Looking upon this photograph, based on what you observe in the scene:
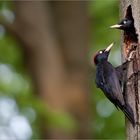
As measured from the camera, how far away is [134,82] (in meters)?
3.33

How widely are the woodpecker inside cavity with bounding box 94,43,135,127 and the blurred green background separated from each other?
3005 mm

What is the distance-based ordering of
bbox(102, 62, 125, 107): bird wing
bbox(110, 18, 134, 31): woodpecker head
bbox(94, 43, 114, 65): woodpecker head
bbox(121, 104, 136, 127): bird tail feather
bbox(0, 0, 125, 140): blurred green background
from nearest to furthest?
bbox(121, 104, 136, 127): bird tail feather → bbox(102, 62, 125, 107): bird wing → bbox(110, 18, 134, 31): woodpecker head → bbox(94, 43, 114, 65): woodpecker head → bbox(0, 0, 125, 140): blurred green background

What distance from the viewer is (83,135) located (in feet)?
25.3

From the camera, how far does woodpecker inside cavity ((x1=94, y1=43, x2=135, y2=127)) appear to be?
3.24m

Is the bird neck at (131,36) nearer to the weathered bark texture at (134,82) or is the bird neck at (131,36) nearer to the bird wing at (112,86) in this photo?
the weathered bark texture at (134,82)

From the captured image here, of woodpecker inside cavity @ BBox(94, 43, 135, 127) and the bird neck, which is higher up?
the bird neck

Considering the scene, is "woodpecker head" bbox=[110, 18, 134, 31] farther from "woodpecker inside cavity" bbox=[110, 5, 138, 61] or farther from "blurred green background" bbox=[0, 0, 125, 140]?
"blurred green background" bbox=[0, 0, 125, 140]

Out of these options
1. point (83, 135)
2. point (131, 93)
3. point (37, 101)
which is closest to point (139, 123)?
point (131, 93)

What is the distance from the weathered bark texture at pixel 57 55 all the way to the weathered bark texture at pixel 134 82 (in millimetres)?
4111

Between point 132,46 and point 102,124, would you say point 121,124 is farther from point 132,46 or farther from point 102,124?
point 132,46

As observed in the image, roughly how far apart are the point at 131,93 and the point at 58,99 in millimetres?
4650

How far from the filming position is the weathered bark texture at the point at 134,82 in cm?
317

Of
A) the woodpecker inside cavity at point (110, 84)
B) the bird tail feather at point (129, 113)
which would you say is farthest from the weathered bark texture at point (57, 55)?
the bird tail feather at point (129, 113)

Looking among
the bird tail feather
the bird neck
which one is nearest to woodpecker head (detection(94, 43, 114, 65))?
the bird neck
